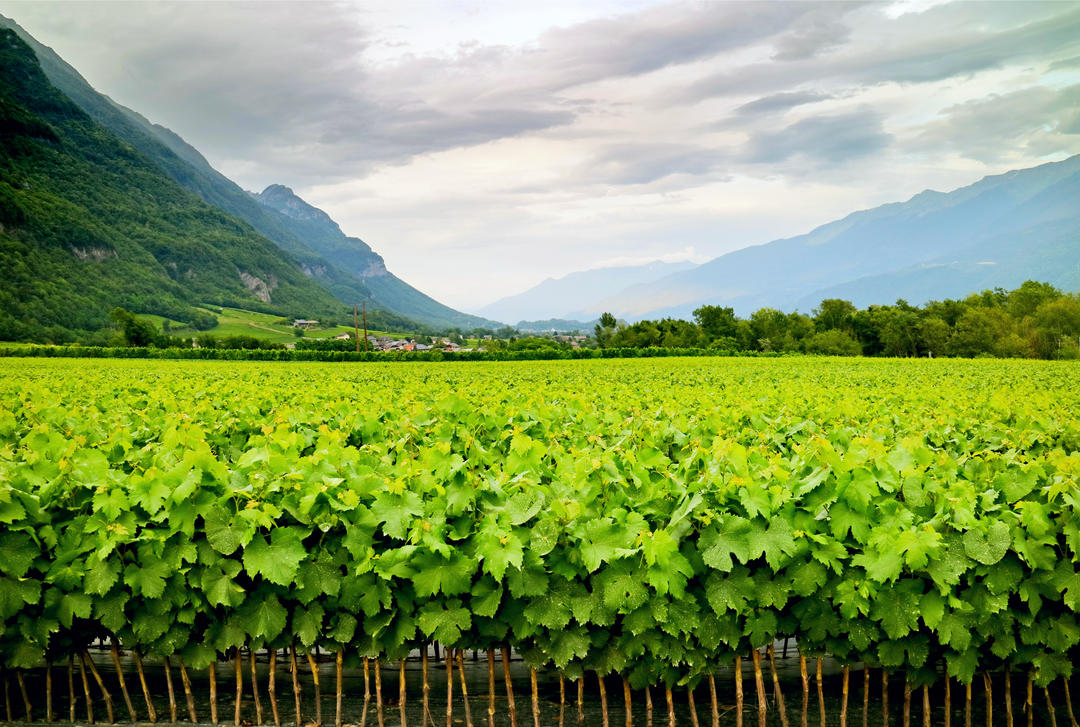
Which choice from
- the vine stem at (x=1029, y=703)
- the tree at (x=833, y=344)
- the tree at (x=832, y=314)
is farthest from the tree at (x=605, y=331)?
the vine stem at (x=1029, y=703)

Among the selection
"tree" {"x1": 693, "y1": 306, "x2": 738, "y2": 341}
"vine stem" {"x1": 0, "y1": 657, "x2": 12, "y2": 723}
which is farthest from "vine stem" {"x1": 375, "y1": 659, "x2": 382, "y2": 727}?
"tree" {"x1": 693, "y1": 306, "x2": 738, "y2": 341}

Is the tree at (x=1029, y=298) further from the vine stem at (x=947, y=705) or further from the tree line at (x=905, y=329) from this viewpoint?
the vine stem at (x=947, y=705)

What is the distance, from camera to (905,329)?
377ft

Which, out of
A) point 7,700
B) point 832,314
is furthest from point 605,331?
point 7,700

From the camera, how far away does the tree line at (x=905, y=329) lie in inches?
4033

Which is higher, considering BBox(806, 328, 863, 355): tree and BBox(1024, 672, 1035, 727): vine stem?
BBox(806, 328, 863, 355): tree

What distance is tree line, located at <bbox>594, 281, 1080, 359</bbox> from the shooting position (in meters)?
102

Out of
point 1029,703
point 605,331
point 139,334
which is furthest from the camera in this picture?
point 605,331

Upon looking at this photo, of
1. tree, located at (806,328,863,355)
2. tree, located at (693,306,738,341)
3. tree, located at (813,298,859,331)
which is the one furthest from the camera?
tree, located at (693,306,738,341)

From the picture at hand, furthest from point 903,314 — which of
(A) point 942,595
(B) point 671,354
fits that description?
(A) point 942,595

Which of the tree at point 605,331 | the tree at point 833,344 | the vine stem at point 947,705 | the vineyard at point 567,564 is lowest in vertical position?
the vine stem at point 947,705

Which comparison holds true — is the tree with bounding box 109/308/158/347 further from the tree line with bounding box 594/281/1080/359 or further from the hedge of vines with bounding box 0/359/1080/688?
the hedge of vines with bounding box 0/359/1080/688

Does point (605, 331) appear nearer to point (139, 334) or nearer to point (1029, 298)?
point (1029, 298)

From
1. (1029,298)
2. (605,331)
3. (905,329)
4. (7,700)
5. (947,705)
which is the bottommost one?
(947,705)
